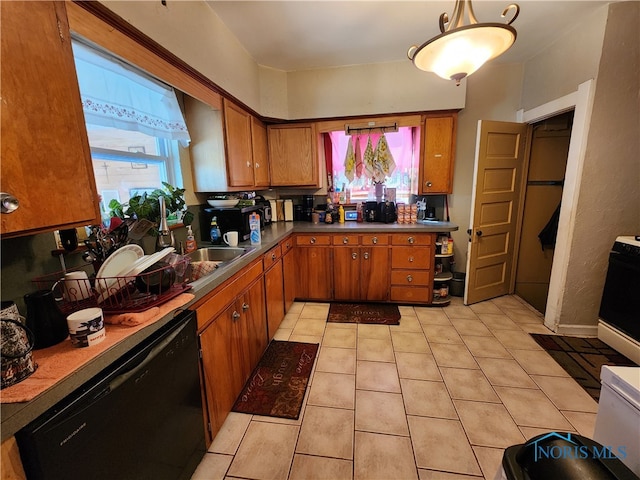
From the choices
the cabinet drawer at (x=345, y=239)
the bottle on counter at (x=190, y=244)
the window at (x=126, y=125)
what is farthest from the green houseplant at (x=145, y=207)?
the cabinet drawer at (x=345, y=239)

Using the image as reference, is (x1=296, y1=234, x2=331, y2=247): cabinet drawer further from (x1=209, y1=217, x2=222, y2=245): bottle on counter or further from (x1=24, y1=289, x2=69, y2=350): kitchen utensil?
(x1=24, y1=289, x2=69, y2=350): kitchen utensil

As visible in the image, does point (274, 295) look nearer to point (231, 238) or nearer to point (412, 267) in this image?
point (231, 238)

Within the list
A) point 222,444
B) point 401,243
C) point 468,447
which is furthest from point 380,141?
point 222,444

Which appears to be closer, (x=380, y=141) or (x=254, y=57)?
(x=254, y=57)

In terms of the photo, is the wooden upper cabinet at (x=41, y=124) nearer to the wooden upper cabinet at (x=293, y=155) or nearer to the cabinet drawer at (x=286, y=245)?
the cabinet drawer at (x=286, y=245)

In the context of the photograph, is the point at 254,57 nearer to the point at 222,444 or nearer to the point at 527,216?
the point at 222,444

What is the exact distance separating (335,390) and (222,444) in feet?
2.41

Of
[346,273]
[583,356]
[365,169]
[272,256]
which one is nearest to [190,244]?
[272,256]

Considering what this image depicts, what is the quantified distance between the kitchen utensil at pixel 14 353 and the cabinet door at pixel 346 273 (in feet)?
7.99

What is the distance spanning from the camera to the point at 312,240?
295 cm

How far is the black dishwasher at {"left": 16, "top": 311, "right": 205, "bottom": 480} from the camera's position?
665 mm

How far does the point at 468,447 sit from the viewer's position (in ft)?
4.61

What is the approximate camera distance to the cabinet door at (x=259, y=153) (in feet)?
9.14

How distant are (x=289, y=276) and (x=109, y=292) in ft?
6.28
